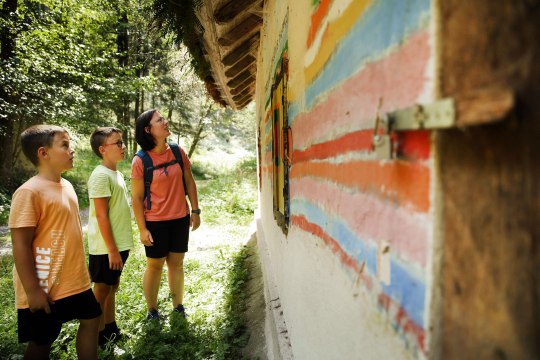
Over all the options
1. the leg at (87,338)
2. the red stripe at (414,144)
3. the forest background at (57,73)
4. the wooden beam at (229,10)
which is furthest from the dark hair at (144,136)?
the forest background at (57,73)

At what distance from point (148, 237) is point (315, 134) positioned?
2371 mm

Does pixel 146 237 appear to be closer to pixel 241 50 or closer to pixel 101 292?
pixel 101 292

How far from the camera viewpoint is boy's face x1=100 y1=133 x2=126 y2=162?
3051mm

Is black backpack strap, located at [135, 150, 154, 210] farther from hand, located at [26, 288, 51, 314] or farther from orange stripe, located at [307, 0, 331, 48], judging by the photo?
orange stripe, located at [307, 0, 331, 48]

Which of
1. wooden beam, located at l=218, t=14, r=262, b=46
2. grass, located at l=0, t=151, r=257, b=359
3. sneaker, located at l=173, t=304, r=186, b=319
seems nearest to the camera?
grass, located at l=0, t=151, r=257, b=359

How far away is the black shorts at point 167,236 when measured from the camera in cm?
340

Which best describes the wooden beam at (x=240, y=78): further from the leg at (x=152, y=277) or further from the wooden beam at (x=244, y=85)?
the leg at (x=152, y=277)

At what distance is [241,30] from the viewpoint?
4.18 m

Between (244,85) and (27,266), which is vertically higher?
(244,85)

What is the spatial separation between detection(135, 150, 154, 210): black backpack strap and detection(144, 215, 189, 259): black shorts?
211mm

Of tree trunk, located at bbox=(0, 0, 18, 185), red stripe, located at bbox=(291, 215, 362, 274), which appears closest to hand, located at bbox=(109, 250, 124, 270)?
red stripe, located at bbox=(291, 215, 362, 274)

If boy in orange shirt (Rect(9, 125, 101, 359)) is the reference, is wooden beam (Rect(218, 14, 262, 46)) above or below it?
above

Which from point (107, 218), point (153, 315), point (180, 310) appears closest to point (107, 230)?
point (107, 218)

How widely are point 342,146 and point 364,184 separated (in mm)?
226
